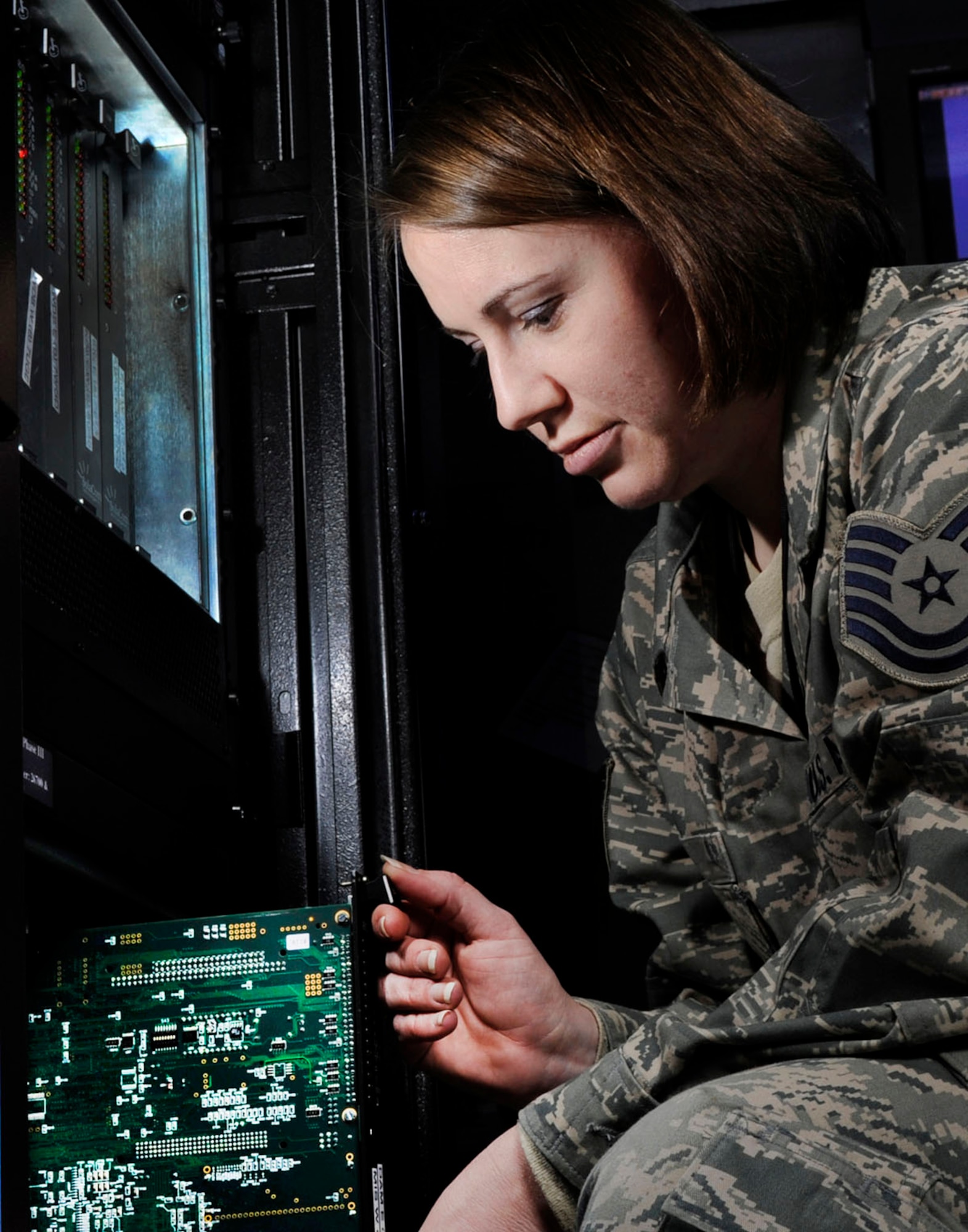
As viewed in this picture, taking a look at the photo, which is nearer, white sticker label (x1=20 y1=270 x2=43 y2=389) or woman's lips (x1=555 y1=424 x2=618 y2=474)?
woman's lips (x1=555 y1=424 x2=618 y2=474)

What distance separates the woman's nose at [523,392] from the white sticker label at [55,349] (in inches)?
20.3

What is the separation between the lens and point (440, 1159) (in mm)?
1847

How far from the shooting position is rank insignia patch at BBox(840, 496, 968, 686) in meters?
1.18

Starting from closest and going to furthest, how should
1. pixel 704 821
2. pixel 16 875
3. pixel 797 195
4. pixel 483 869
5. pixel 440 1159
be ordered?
pixel 16 875, pixel 797 195, pixel 704 821, pixel 440 1159, pixel 483 869

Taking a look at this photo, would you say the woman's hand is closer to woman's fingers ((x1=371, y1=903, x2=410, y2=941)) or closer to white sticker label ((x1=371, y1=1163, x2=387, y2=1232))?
woman's fingers ((x1=371, y1=903, x2=410, y2=941))

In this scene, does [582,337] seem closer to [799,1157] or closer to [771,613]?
[771,613]

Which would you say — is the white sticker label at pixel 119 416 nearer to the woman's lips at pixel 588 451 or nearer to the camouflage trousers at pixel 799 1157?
the woman's lips at pixel 588 451

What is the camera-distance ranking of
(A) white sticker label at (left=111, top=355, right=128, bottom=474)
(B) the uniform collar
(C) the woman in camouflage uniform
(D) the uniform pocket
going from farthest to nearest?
(A) white sticker label at (left=111, top=355, right=128, bottom=474) < (B) the uniform collar < (C) the woman in camouflage uniform < (D) the uniform pocket

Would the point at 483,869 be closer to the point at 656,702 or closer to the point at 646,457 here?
the point at 656,702

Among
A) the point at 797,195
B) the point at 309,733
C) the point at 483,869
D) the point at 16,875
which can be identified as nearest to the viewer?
the point at 16,875

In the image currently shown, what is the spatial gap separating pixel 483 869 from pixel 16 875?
1.39 meters

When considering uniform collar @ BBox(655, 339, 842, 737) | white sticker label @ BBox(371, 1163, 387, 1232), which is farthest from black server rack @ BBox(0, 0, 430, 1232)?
uniform collar @ BBox(655, 339, 842, 737)

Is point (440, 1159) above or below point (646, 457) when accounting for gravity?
below

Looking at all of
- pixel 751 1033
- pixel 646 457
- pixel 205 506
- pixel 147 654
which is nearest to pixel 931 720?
pixel 751 1033
